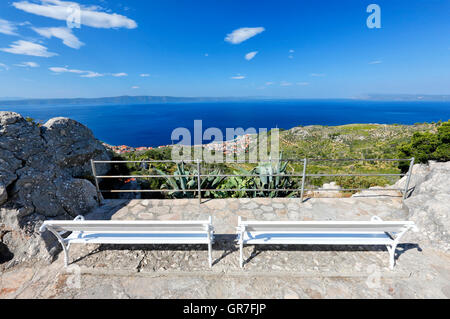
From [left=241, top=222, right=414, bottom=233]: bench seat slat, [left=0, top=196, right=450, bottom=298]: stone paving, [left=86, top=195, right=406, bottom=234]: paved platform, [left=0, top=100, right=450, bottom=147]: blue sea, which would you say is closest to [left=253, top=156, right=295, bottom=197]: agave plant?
[left=86, top=195, right=406, bottom=234]: paved platform

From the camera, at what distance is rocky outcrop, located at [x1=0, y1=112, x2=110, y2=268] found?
266 centimetres

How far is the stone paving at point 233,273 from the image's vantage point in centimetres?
219

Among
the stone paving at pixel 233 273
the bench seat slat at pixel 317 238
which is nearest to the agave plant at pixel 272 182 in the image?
the stone paving at pixel 233 273

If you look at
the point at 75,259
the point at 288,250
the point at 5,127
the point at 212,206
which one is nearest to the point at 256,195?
the point at 212,206

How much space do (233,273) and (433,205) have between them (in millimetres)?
3415

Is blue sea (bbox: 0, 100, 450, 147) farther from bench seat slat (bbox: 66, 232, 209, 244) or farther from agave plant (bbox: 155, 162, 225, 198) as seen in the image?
bench seat slat (bbox: 66, 232, 209, 244)

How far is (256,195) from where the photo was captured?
15.5ft

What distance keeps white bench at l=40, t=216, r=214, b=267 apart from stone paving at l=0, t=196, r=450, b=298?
0.94 ft

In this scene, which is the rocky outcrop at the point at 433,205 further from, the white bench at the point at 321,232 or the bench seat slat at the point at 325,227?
the bench seat slat at the point at 325,227

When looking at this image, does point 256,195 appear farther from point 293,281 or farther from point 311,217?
point 293,281
